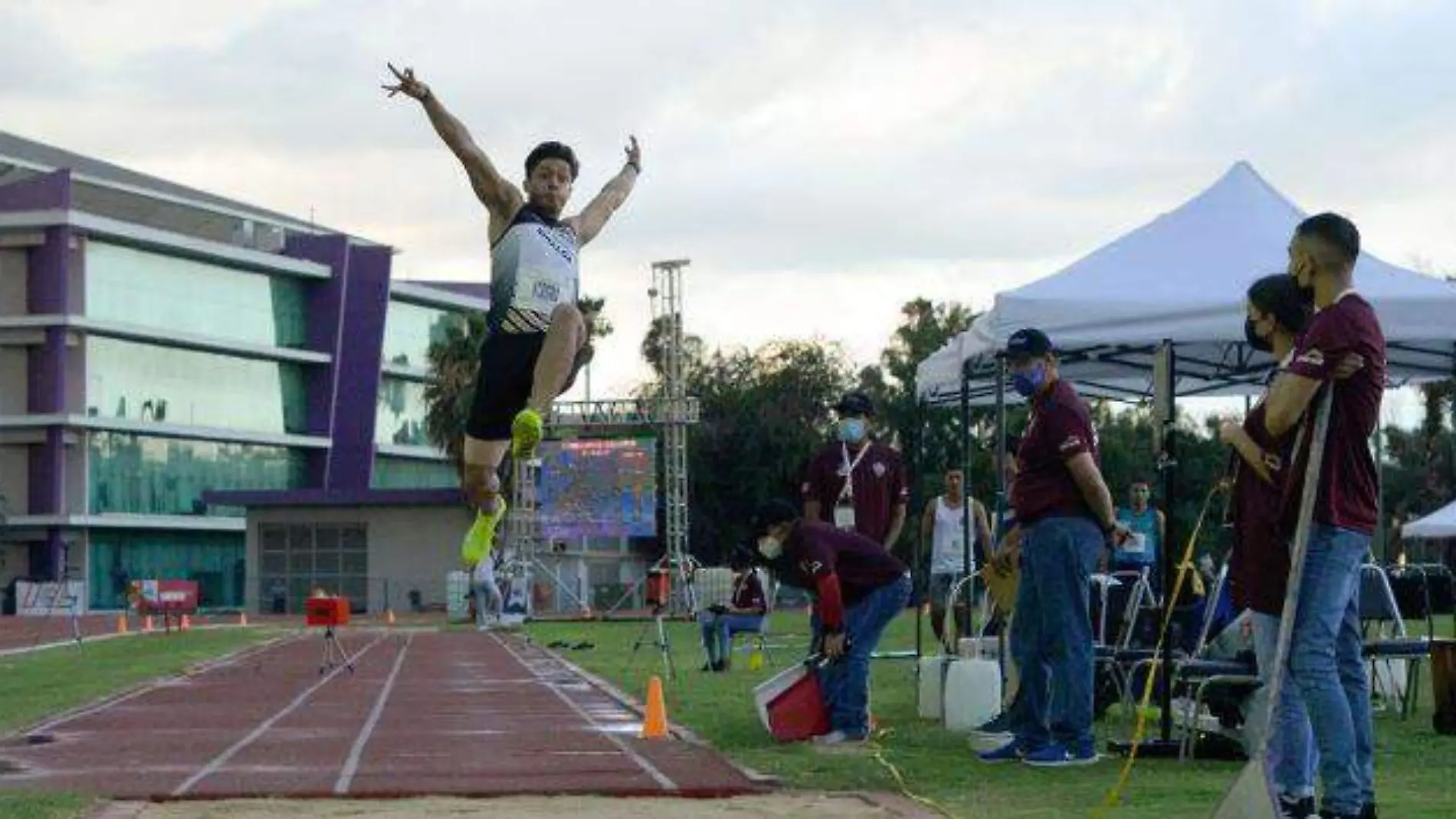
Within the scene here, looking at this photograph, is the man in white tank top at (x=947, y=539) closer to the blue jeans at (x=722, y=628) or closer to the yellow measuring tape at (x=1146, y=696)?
the blue jeans at (x=722, y=628)

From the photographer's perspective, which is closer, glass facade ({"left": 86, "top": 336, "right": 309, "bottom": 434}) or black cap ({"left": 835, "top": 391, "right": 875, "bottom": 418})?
black cap ({"left": 835, "top": 391, "right": 875, "bottom": 418})

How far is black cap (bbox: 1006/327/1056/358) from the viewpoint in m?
12.6

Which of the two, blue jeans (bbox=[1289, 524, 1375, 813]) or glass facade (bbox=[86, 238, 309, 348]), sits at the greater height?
glass facade (bbox=[86, 238, 309, 348])

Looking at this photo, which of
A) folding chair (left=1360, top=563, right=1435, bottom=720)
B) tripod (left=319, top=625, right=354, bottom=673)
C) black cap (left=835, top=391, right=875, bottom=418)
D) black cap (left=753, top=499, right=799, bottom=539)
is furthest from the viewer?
tripod (left=319, top=625, right=354, bottom=673)

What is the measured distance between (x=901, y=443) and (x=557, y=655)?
154 feet

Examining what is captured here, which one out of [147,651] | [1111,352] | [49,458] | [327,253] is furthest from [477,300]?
[1111,352]

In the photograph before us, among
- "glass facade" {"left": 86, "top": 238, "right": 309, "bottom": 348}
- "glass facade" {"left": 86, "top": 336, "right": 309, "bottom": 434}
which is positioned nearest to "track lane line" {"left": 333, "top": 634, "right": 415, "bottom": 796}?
"glass facade" {"left": 86, "top": 238, "right": 309, "bottom": 348}

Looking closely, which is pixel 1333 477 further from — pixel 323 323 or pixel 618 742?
pixel 323 323

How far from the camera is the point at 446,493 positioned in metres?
74.6

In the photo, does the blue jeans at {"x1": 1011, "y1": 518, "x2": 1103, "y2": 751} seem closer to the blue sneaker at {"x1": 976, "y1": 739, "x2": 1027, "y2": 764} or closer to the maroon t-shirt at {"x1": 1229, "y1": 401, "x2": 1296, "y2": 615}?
the blue sneaker at {"x1": 976, "y1": 739, "x2": 1027, "y2": 764}

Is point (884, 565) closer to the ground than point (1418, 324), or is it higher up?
closer to the ground

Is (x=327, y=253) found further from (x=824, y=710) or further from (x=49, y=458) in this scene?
(x=824, y=710)

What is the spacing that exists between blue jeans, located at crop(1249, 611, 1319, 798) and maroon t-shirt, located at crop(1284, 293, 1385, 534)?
575mm

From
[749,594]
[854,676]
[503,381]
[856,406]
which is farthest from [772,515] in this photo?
[749,594]
